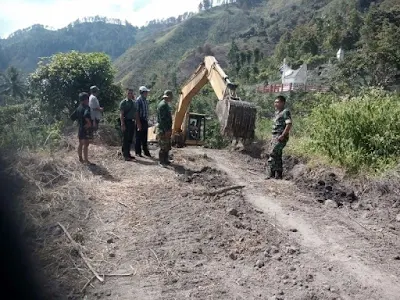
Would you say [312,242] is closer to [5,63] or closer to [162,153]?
[162,153]

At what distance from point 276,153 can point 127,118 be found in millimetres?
3146

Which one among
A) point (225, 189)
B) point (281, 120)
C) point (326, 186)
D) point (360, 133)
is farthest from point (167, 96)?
point (360, 133)

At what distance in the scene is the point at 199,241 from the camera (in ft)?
15.5

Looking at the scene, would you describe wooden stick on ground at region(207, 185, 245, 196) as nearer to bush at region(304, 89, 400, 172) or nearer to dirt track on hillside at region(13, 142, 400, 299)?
dirt track on hillside at region(13, 142, 400, 299)

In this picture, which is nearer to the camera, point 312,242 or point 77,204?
point 312,242

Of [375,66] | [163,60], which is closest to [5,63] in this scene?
[163,60]

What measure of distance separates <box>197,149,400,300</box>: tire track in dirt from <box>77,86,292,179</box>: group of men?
1.10 m

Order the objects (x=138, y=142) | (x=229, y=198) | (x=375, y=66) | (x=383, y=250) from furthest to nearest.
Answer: (x=375, y=66)
(x=138, y=142)
(x=229, y=198)
(x=383, y=250)

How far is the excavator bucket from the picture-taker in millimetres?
9205

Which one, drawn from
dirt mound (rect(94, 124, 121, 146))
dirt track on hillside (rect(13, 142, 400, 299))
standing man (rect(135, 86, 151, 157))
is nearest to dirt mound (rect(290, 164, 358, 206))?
dirt track on hillside (rect(13, 142, 400, 299))

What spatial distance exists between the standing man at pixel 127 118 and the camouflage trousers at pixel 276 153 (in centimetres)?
294

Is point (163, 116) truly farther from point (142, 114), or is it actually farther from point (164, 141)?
point (142, 114)

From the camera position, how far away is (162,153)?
852cm

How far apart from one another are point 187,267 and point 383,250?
2.09 metres
